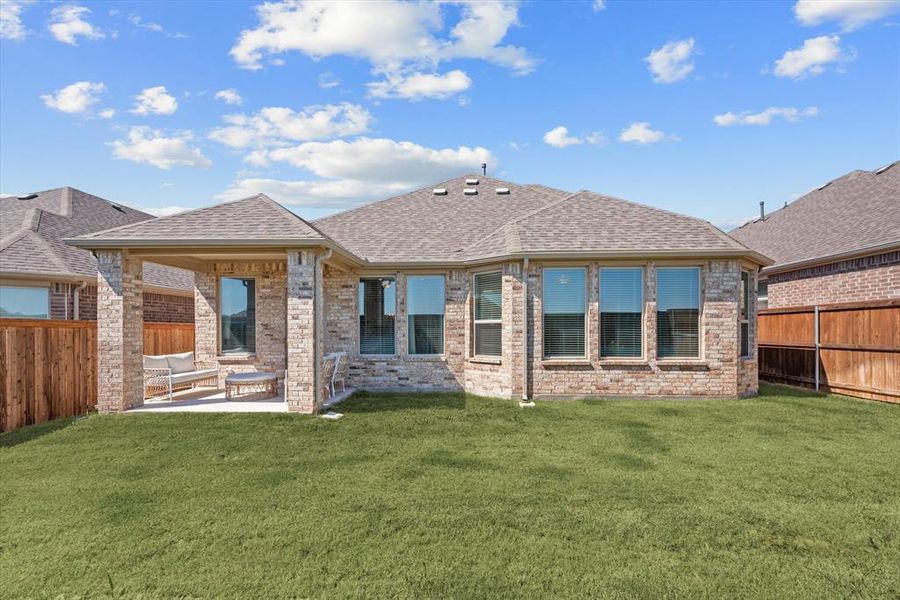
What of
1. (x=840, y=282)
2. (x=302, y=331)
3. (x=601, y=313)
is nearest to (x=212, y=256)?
(x=302, y=331)

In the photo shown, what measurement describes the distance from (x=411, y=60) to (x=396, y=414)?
9301mm

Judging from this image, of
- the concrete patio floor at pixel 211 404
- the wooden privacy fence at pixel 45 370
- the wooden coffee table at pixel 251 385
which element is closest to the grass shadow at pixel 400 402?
the concrete patio floor at pixel 211 404

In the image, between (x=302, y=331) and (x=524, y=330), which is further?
(x=524, y=330)

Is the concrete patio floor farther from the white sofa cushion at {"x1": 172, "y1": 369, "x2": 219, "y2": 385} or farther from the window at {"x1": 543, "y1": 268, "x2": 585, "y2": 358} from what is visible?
the window at {"x1": 543, "y1": 268, "x2": 585, "y2": 358}

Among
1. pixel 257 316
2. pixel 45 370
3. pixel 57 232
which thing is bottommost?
pixel 45 370

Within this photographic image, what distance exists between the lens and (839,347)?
10.8 metres

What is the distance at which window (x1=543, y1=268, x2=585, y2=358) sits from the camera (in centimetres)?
998

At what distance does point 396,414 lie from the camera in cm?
854

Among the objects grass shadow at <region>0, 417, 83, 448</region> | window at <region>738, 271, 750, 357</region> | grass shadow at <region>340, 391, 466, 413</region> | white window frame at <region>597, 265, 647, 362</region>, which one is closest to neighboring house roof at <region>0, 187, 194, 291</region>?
grass shadow at <region>0, 417, 83, 448</region>

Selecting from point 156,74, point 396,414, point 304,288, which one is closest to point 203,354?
point 304,288

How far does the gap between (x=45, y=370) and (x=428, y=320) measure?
24.2ft

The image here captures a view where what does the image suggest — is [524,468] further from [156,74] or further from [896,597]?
[156,74]

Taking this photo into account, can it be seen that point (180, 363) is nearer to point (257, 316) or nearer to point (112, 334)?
point (257, 316)

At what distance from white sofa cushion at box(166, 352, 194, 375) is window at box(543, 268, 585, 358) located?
827cm
